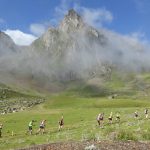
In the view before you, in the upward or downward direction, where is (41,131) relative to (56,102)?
downward

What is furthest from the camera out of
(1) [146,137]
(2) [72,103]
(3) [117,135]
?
(2) [72,103]

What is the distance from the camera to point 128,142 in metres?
33.2

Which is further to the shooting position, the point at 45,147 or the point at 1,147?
the point at 1,147

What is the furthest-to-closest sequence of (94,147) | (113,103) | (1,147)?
(113,103) < (1,147) < (94,147)

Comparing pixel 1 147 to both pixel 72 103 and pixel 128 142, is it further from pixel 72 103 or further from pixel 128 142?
pixel 72 103

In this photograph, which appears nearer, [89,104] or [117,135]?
[117,135]

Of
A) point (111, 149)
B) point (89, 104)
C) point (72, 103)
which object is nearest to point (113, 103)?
point (89, 104)

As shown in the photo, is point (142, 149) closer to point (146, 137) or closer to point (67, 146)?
point (67, 146)

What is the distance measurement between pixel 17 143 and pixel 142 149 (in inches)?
1205

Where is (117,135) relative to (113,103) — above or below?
below

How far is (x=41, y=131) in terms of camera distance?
75.0 m

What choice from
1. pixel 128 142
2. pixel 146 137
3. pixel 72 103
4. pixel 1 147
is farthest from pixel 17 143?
pixel 72 103

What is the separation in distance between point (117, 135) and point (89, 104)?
14574 centimetres

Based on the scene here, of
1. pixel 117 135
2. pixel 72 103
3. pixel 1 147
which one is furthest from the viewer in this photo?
pixel 72 103
